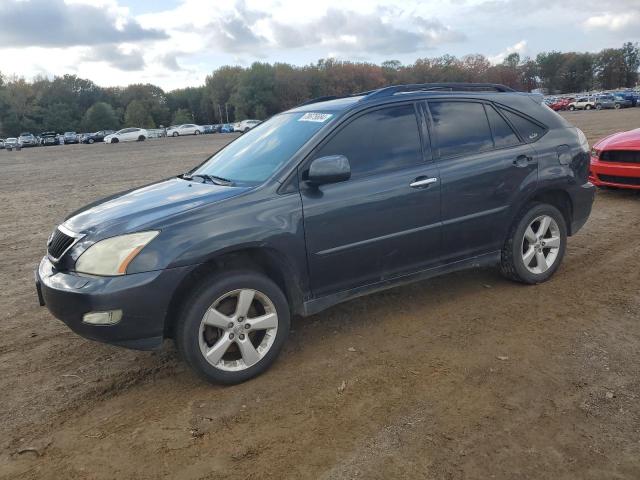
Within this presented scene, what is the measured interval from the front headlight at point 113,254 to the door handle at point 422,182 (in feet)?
6.35

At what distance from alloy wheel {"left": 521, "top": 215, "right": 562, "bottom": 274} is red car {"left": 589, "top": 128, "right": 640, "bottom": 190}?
11.7 ft

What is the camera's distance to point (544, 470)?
261cm

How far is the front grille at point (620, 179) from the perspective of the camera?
8109 mm

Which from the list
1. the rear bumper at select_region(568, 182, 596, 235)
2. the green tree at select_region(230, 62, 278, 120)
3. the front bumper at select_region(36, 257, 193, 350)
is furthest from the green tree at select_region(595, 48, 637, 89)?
the front bumper at select_region(36, 257, 193, 350)

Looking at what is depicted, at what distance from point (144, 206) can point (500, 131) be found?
3043 millimetres

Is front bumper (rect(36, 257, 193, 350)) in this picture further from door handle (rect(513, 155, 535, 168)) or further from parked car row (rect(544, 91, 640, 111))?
parked car row (rect(544, 91, 640, 111))

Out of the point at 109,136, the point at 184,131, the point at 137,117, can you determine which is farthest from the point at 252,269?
the point at 137,117

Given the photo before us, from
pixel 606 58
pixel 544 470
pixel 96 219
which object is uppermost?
pixel 606 58

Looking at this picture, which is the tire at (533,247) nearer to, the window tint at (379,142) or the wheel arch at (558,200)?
the wheel arch at (558,200)

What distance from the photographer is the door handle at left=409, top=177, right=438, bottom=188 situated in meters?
4.14

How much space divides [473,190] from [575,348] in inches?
56.5

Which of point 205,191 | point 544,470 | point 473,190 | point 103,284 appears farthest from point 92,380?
point 473,190

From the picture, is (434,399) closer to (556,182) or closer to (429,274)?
(429,274)

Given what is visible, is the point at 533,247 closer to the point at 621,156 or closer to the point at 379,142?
the point at 379,142
